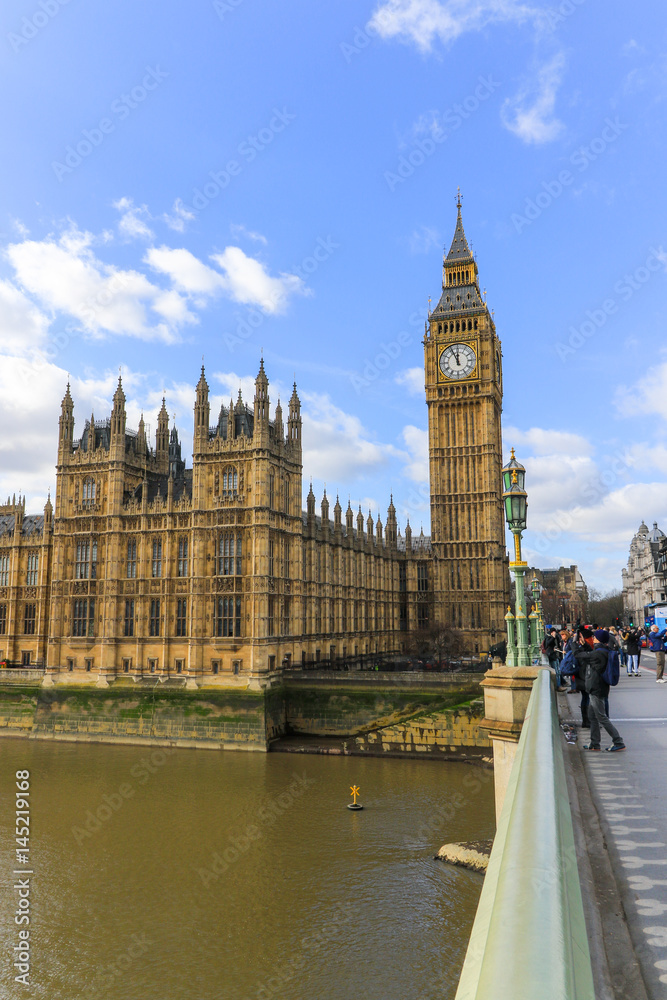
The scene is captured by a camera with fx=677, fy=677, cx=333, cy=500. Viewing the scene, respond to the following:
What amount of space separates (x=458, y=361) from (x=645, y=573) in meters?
66.5

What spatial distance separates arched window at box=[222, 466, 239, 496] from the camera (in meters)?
49.4

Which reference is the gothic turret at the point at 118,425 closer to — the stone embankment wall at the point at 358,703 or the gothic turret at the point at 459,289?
the stone embankment wall at the point at 358,703

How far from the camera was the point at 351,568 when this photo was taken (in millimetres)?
69562

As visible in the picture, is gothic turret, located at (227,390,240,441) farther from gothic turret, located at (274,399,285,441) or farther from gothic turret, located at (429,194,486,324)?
gothic turret, located at (429,194,486,324)

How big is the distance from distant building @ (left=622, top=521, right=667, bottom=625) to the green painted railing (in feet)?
367

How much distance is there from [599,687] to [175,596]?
4165 centimetres

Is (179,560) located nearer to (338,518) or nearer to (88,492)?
(88,492)

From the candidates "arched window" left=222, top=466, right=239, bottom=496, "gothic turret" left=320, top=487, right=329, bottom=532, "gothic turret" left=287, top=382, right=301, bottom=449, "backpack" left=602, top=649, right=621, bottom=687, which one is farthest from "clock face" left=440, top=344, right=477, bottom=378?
"backpack" left=602, top=649, right=621, bottom=687

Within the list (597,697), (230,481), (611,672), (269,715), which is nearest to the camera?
(597,697)

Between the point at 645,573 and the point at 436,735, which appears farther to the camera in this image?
the point at 645,573

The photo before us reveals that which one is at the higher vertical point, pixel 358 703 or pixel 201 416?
pixel 201 416

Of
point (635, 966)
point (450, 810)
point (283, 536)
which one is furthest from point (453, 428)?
point (635, 966)

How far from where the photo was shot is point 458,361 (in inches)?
3401

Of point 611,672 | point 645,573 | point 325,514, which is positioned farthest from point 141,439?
point 645,573
